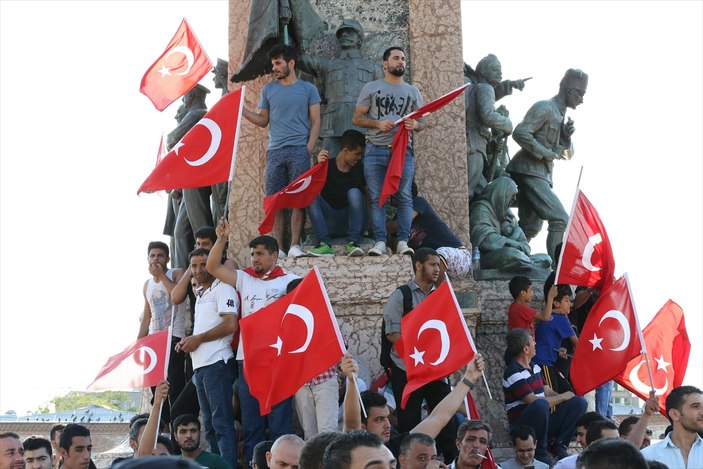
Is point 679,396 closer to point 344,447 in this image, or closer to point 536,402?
point 536,402

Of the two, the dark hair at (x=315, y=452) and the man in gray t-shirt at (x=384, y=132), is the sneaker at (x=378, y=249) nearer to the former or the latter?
the man in gray t-shirt at (x=384, y=132)

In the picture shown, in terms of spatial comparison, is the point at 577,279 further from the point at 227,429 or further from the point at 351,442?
the point at 351,442

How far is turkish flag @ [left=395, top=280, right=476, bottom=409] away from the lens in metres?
10.5

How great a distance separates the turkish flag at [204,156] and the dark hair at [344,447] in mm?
6185

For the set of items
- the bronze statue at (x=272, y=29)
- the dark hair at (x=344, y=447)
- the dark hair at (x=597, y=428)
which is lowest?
the dark hair at (x=597, y=428)

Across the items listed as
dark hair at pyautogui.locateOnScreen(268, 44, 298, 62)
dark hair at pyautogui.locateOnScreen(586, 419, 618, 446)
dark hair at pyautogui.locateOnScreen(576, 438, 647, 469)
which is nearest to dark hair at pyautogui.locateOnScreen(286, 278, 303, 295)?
dark hair at pyautogui.locateOnScreen(586, 419, 618, 446)

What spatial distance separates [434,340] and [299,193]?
2.84m

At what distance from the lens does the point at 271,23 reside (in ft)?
45.4

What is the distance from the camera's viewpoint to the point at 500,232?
48.2 ft

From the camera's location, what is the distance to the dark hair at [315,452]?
20.8ft

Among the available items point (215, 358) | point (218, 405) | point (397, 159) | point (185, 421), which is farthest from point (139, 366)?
point (397, 159)

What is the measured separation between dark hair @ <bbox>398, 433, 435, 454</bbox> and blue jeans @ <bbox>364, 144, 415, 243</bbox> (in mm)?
4014

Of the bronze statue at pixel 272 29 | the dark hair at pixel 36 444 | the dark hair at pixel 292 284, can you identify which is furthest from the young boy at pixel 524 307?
the dark hair at pixel 36 444

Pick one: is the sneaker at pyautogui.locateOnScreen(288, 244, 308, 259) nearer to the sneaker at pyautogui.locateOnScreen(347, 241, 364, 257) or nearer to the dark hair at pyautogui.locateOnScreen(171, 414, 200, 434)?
the sneaker at pyautogui.locateOnScreen(347, 241, 364, 257)
